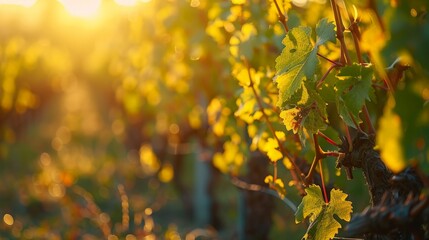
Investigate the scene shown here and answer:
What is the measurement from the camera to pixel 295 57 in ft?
5.67

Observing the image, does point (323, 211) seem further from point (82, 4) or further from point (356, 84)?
point (82, 4)

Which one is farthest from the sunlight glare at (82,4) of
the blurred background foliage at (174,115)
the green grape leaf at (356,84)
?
the green grape leaf at (356,84)

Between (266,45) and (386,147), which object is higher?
(386,147)

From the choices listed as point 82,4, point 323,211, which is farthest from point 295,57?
point 82,4

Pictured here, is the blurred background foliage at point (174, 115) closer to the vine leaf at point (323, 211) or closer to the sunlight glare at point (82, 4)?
Answer: the sunlight glare at point (82, 4)

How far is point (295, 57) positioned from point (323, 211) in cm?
50

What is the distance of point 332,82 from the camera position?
188 cm

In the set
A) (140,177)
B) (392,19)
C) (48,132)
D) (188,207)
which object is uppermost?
(392,19)

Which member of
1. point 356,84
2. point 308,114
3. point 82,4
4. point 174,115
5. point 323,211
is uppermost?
point 356,84

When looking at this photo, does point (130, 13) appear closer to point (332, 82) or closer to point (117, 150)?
point (332, 82)

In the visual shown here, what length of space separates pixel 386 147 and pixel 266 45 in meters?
2.60

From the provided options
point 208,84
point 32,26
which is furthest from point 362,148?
point 32,26

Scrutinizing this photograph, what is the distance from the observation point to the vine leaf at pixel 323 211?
1883 millimetres

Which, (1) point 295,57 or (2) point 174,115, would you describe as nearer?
(1) point 295,57
